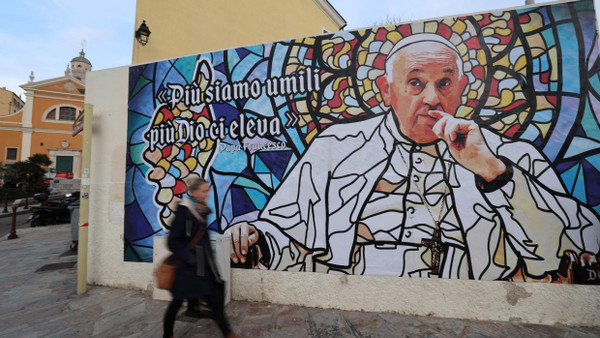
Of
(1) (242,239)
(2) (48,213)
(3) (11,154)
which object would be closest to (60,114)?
(3) (11,154)

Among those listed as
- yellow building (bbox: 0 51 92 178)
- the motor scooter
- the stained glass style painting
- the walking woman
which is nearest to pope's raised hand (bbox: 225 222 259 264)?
the stained glass style painting

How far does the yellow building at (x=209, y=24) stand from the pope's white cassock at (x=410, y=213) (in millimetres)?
5195

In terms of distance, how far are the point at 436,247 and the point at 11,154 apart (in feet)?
127

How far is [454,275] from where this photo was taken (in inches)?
126

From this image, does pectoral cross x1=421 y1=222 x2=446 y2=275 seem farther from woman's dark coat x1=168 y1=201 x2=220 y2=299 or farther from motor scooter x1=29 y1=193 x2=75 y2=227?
motor scooter x1=29 y1=193 x2=75 y2=227

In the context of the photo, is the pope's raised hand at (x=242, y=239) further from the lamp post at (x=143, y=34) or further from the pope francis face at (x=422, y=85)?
the lamp post at (x=143, y=34)

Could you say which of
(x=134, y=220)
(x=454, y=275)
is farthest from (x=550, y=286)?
(x=134, y=220)

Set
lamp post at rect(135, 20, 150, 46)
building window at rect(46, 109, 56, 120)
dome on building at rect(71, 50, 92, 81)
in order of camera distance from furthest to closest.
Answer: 1. dome on building at rect(71, 50, 92, 81)
2. building window at rect(46, 109, 56, 120)
3. lamp post at rect(135, 20, 150, 46)

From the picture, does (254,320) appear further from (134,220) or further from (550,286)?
(550,286)

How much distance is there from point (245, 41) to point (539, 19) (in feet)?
22.7

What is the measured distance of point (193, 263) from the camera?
2.39 metres

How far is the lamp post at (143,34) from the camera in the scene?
575 cm

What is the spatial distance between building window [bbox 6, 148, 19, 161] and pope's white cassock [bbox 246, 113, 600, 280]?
36.4 m

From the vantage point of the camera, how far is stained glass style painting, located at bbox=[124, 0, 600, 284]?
3105 mm
